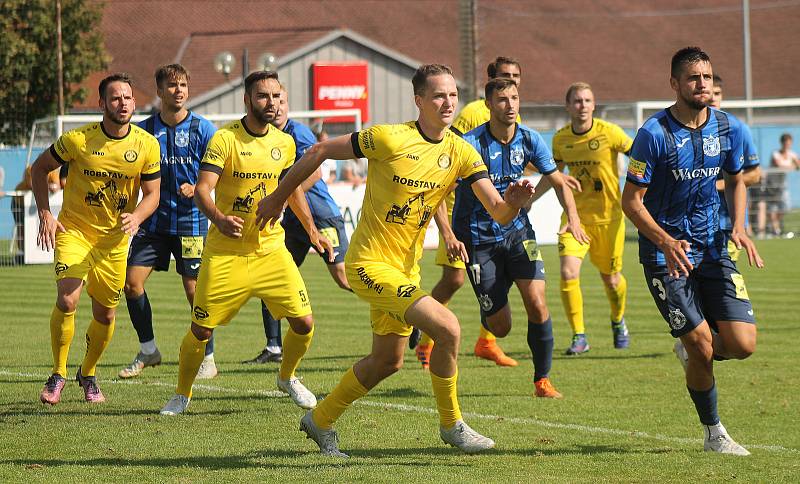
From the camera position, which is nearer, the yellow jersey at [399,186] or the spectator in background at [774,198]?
the yellow jersey at [399,186]

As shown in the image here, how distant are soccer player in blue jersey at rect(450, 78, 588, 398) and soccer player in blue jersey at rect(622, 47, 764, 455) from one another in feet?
6.94

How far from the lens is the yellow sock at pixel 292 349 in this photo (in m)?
9.02

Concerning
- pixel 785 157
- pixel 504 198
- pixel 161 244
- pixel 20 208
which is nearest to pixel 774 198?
pixel 785 157

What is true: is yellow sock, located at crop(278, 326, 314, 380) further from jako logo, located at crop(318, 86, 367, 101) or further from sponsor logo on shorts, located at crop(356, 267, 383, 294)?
jako logo, located at crop(318, 86, 367, 101)

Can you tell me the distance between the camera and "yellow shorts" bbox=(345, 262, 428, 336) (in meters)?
7.26

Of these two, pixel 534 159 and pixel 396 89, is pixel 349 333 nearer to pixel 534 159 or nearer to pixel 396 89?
pixel 534 159

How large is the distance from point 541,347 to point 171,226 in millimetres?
3164

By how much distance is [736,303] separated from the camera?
763 cm

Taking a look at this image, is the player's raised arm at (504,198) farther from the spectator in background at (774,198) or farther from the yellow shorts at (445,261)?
the spectator in background at (774,198)

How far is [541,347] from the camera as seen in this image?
9719 mm

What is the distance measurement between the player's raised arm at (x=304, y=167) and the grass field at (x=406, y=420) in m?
1.44

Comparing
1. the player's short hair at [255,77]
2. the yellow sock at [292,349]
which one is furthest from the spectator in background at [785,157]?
the player's short hair at [255,77]

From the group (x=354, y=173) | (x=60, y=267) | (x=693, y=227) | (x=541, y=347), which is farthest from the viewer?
(x=354, y=173)

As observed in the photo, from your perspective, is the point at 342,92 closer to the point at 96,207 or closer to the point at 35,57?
the point at 35,57
